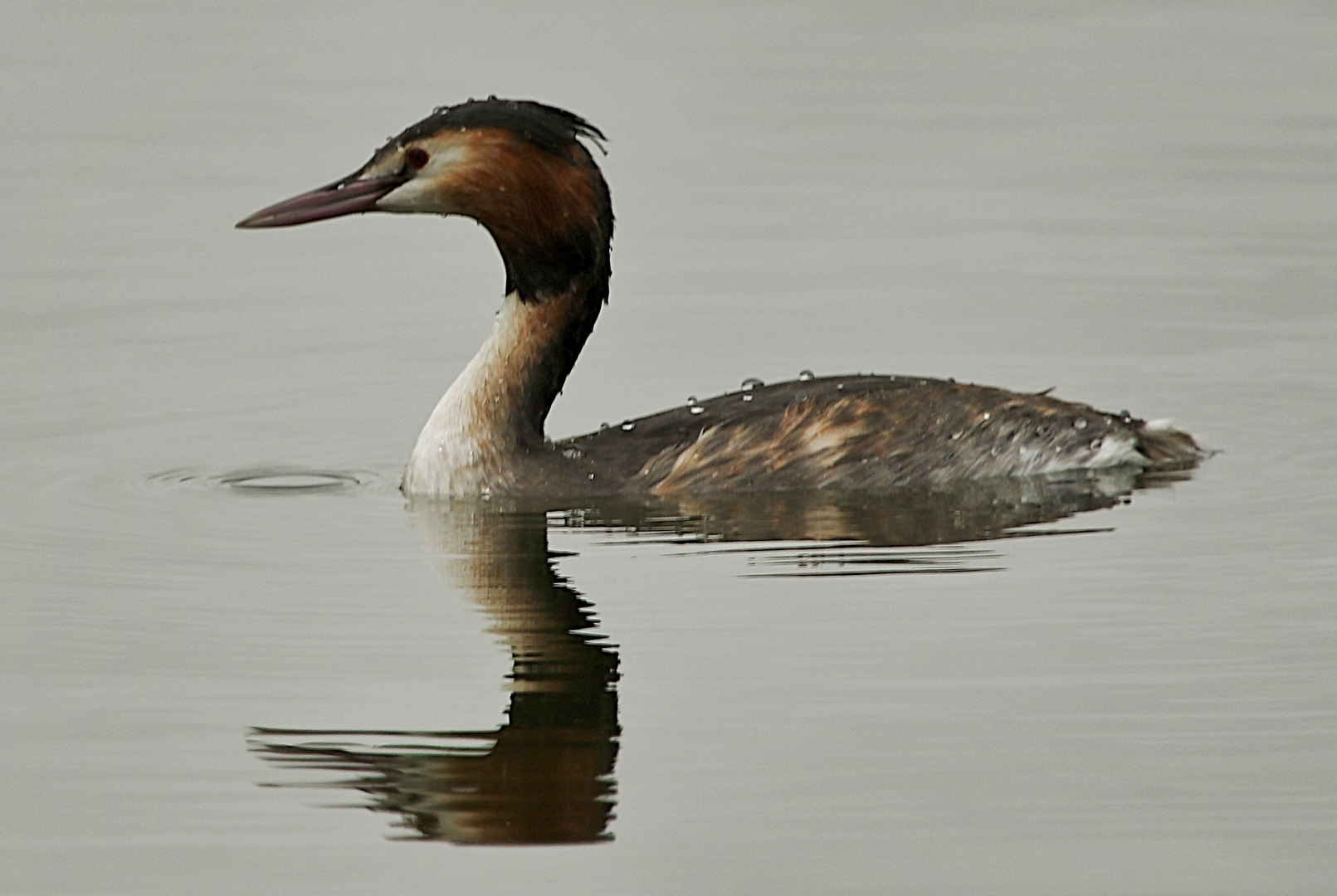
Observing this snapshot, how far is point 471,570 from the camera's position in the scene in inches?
376

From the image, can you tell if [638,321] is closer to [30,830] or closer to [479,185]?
[479,185]

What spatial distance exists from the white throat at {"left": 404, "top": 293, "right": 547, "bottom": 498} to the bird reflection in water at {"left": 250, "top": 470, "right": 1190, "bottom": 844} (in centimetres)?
13

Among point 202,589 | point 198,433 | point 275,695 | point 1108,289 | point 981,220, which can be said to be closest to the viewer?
point 275,695

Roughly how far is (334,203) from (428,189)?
383 mm

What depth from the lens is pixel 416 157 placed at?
1071 centimetres

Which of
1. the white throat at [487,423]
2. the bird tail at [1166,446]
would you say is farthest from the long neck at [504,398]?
the bird tail at [1166,446]

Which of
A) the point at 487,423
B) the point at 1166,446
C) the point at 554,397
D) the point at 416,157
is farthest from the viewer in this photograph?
the point at 1166,446

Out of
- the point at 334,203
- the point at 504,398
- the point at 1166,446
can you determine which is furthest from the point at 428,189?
the point at 1166,446

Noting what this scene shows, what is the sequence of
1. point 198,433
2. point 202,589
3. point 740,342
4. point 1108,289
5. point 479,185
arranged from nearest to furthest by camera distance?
point 202,589
point 479,185
point 198,433
point 740,342
point 1108,289

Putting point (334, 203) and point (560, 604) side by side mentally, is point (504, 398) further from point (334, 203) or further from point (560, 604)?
point (560, 604)

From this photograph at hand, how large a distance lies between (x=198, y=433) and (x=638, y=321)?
299 centimetres

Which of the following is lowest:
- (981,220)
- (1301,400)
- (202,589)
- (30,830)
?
(30,830)

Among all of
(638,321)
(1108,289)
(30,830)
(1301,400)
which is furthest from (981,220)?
(30,830)

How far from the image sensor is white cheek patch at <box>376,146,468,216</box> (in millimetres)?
10672
